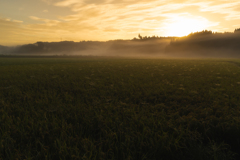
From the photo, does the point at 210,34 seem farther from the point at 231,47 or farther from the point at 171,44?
the point at 171,44

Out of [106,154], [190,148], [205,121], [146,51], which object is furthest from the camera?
[146,51]

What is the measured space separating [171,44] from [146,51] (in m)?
41.5

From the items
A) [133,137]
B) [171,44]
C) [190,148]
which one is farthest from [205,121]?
[171,44]

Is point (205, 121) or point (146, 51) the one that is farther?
point (146, 51)

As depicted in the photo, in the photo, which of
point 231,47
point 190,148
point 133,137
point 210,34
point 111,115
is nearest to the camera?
point 190,148

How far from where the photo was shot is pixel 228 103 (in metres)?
3.48

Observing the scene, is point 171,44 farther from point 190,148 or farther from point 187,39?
point 190,148

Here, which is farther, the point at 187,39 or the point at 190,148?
the point at 187,39

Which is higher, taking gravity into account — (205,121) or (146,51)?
(146,51)

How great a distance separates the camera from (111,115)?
2.82 meters

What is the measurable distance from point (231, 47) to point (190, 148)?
142224mm

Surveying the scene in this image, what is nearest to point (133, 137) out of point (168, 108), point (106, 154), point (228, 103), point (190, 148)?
point (106, 154)

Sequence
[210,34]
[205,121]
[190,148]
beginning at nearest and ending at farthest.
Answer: [190,148] < [205,121] < [210,34]

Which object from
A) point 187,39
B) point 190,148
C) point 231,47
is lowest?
point 190,148
